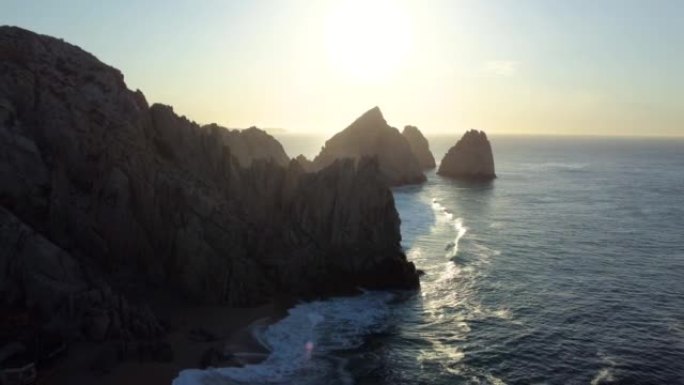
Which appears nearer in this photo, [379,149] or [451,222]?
[451,222]

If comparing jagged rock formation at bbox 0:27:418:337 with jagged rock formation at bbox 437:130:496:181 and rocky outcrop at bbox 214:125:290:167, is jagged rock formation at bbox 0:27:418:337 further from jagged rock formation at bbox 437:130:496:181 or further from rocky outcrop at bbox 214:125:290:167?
jagged rock formation at bbox 437:130:496:181

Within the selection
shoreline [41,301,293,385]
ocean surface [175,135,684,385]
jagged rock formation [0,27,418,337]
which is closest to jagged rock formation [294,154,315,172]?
ocean surface [175,135,684,385]

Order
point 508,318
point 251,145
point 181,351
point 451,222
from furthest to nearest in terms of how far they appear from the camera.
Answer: point 251,145
point 451,222
point 508,318
point 181,351

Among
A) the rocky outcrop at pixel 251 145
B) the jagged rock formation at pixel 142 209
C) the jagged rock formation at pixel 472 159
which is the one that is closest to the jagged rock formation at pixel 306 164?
the rocky outcrop at pixel 251 145

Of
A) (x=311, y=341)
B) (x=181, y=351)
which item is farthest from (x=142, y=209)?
(x=311, y=341)

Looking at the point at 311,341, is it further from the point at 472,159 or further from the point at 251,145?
the point at 472,159

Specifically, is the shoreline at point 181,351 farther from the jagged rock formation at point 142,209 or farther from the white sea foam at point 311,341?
the jagged rock formation at point 142,209
